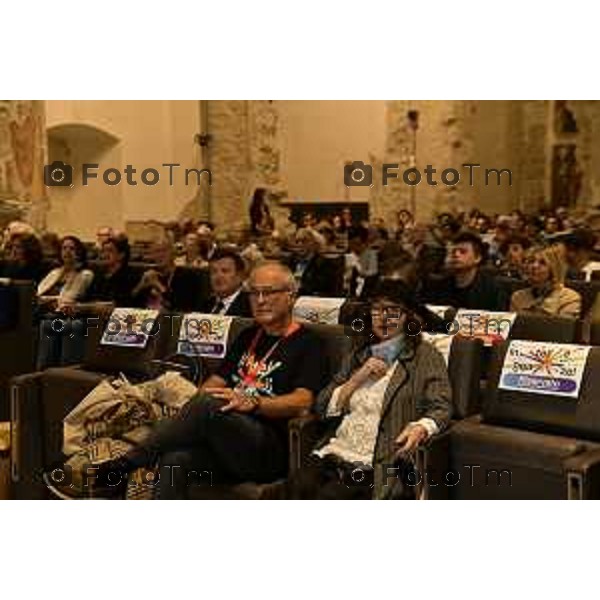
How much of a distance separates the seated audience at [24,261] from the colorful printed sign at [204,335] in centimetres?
340

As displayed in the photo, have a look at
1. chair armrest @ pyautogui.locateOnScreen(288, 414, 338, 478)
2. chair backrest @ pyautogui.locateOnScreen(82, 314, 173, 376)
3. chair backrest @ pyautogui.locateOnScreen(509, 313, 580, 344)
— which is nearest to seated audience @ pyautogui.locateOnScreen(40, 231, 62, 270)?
chair backrest @ pyautogui.locateOnScreen(82, 314, 173, 376)

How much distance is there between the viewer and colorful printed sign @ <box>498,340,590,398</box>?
3.64m

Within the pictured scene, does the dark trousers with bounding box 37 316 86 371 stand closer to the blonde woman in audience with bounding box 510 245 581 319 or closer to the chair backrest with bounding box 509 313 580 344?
the blonde woman in audience with bounding box 510 245 581 319

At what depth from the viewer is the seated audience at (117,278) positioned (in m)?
6.93

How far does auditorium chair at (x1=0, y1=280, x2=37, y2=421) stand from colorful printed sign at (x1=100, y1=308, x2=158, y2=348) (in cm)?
149

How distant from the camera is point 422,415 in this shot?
3.68 m

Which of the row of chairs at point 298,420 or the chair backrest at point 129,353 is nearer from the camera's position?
the row of chairs at point 298,420

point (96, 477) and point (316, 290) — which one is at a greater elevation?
point (316, 290)

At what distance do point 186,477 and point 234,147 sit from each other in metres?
12.7

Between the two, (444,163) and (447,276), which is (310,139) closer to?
(444,163)

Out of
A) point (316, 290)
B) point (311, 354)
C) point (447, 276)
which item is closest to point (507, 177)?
point (316, 290)

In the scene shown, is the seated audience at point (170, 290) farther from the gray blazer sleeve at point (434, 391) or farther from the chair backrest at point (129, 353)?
the gray blazer sleeve at point (434, 391)

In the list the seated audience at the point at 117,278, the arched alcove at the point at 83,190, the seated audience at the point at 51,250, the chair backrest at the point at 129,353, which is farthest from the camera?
the arched alcove at the point at 83,190

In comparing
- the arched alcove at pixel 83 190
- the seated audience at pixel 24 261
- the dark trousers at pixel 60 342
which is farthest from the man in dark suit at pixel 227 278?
the arched alcove at pixel 83 190
